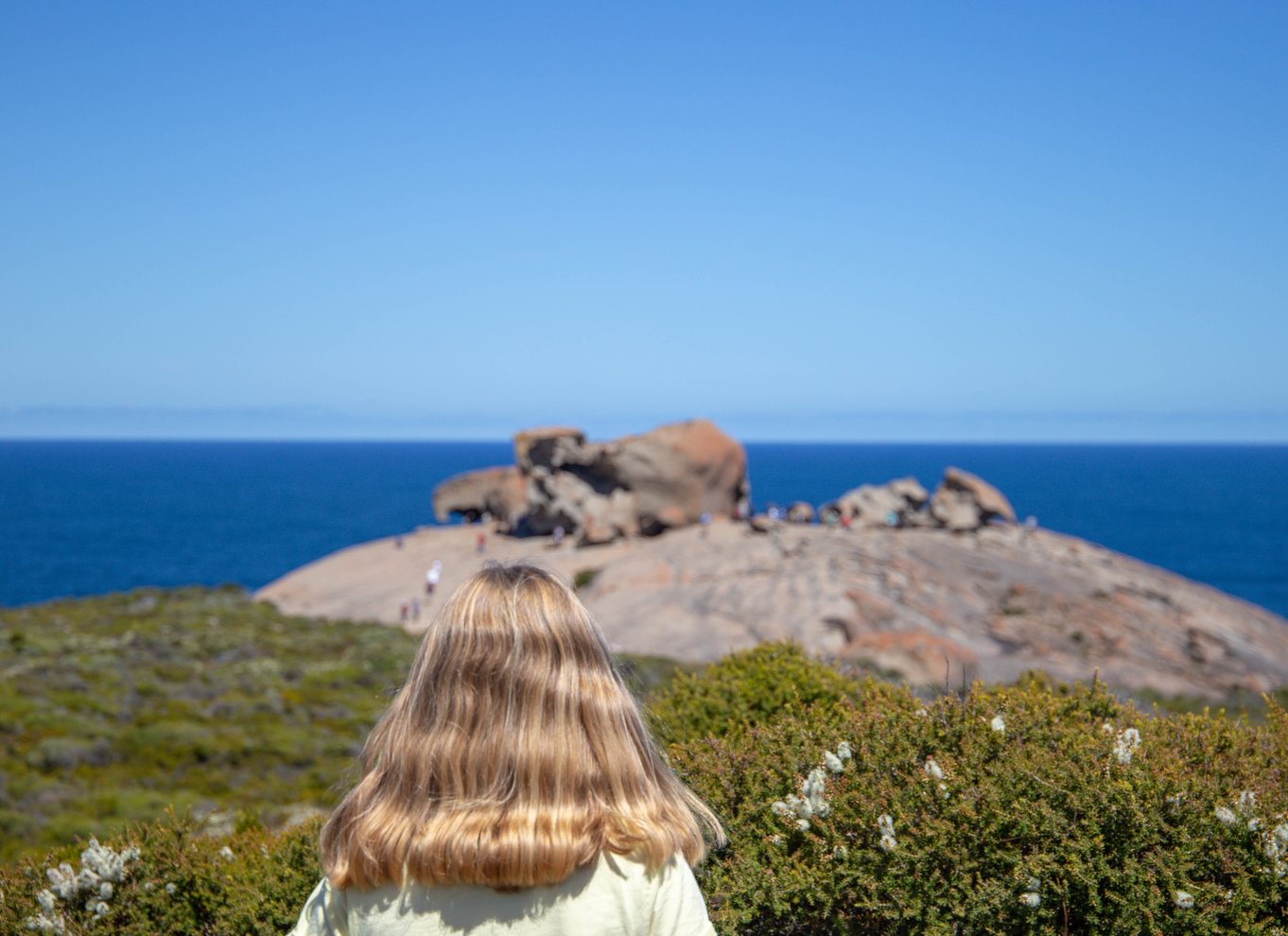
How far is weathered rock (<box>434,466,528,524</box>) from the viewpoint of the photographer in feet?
160

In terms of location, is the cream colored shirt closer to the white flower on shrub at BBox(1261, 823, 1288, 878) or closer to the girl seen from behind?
the girl seen from behind

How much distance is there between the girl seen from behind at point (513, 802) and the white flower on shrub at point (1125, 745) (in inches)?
113

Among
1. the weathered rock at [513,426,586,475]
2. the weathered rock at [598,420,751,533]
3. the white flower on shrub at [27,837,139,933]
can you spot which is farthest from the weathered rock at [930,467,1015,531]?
the white flower on shrub at [27,837,139,933]

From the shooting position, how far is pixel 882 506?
41.2 meters

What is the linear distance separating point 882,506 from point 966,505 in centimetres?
324

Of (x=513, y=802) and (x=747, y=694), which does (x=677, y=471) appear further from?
(x=513, y=802)

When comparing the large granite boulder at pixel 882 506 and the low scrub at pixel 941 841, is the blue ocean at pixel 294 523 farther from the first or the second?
the low scrub at pixel 941 841

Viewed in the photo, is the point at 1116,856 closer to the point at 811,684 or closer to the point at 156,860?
the point at 811,684

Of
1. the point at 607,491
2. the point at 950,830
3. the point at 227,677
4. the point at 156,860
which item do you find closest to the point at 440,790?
the point at 950,830

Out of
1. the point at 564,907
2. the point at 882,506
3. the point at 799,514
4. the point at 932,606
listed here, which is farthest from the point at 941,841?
the point at 799,514

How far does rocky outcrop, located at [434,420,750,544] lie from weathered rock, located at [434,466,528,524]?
2.51m

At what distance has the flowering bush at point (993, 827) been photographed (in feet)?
13.9

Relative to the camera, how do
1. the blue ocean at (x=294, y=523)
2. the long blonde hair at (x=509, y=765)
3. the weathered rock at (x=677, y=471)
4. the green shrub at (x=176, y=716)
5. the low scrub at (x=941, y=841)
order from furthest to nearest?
the blue ocean at (x=294, y=523)
the weathered rock at (x=677, y=471)
the green shrub at (x=176, y=716)
the low scrub at (x=941, y=841)
the long blonde hair at (x=509, y=765)

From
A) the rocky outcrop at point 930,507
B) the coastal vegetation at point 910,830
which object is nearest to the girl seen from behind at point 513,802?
the coastal vegetation at point 910,830
